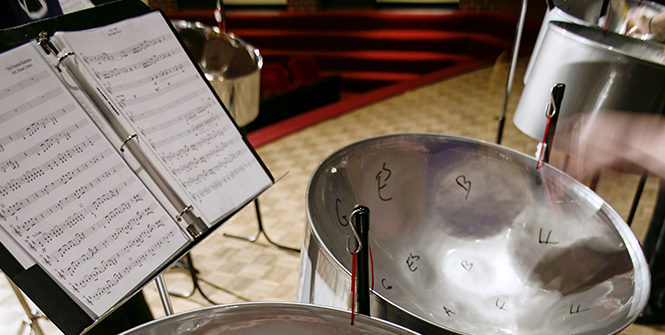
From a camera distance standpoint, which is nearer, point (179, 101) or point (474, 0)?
point (179, 101)

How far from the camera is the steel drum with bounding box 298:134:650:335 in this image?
66 cm

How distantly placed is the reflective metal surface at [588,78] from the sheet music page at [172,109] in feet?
2.21

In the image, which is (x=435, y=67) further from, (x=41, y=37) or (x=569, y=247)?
(x=41, y=37)

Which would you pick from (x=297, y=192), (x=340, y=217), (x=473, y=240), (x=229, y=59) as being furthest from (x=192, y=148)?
(x=297, y=192)

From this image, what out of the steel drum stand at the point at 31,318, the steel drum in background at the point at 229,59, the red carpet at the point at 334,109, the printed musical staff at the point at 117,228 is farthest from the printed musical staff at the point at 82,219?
the red carpet at the point at 334,109

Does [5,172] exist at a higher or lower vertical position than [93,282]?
higher

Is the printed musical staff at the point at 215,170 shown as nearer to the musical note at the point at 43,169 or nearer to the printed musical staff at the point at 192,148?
the printed musical staff at the point at 192,148

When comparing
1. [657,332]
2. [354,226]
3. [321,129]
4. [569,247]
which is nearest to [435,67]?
[321,129]

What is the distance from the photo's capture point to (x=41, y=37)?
1.87 feet

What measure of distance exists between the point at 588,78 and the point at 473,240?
43 centimetres

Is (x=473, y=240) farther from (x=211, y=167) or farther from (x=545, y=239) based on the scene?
(x=211, y=167)

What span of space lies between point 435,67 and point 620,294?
4.01 metres

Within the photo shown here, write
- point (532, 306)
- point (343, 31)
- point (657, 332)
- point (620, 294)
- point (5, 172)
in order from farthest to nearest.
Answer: point (343, 31), point (657, 332), point (532, 306), point (620, 294), point (5, 172)

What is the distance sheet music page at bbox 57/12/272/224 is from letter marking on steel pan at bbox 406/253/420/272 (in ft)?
0.90
